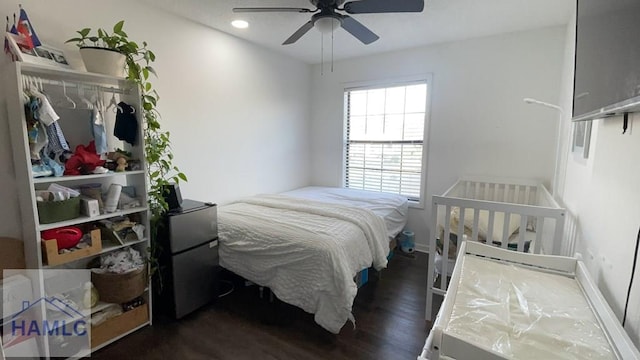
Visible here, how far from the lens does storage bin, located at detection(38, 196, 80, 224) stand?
1.61 metres

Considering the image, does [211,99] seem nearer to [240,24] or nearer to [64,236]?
[240,24]

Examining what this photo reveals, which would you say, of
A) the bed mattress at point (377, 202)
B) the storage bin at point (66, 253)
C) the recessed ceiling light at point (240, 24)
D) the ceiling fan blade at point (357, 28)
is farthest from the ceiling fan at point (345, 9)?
the storage bin at point (66, 253)

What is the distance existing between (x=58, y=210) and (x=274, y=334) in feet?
5.14

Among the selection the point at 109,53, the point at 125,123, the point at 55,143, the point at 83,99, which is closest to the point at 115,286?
the point at 55,143

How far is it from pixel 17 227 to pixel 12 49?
1.07m

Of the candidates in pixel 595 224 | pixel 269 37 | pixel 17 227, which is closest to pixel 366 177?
pixel 269 37

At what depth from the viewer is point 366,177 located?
4160mm

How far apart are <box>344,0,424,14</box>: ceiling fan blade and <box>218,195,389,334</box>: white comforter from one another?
5.25ft

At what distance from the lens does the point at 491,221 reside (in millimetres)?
1932

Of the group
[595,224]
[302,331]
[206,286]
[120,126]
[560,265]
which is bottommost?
[302,331]

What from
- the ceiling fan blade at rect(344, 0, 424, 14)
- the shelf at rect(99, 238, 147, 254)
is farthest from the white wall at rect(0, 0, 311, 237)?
the ceiling fan blade at rect(344, 0, 424, 14)

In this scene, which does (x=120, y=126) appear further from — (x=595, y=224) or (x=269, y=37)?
(x=595, y=224)

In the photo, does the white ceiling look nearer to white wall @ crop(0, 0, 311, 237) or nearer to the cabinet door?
white wall @ crop(0, 0, 311, 237)

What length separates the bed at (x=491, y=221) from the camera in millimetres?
1815
